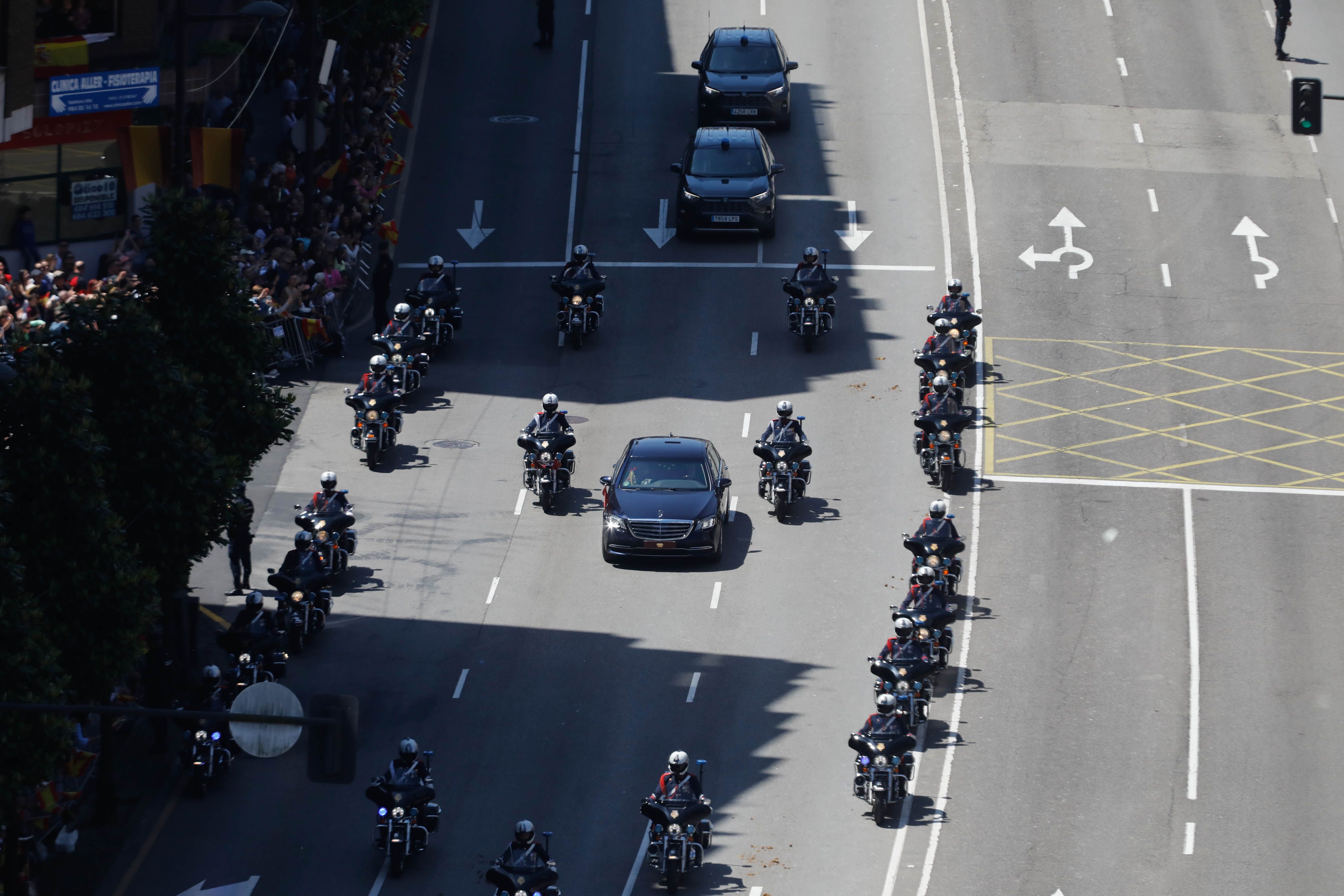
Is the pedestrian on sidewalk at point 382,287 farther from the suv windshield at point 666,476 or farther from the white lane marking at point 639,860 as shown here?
the white lane marking at point 639,860

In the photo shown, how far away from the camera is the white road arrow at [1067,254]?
142 ft

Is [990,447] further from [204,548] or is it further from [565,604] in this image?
[204,548]

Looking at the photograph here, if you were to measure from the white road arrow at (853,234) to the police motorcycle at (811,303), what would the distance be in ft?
15.6

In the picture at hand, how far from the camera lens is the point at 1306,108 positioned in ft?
92.9

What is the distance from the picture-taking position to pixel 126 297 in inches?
939

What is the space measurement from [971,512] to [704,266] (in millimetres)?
11420

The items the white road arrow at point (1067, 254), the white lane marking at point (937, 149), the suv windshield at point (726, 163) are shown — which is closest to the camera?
the white road arrow at point (1067, 254)

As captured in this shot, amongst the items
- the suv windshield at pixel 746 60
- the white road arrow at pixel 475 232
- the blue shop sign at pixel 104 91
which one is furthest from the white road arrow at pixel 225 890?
the suv windshield at pixel 746 60

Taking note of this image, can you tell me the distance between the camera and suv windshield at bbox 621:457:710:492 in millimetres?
32375

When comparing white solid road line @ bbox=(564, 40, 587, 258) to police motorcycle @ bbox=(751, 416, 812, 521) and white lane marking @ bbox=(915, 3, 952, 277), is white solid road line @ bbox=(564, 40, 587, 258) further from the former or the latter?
police motorcycle @ bbox=(751, 416, 812, 521)

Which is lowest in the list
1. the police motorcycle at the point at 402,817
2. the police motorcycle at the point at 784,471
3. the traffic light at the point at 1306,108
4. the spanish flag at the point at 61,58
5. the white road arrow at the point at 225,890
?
the white road arrow at the point at 225,890

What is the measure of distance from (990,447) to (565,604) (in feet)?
30.9

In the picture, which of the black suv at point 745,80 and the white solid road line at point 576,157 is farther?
the black suv at point 745,80

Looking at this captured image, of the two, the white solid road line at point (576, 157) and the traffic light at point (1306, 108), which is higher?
the traffic light at point (1306, 108)
